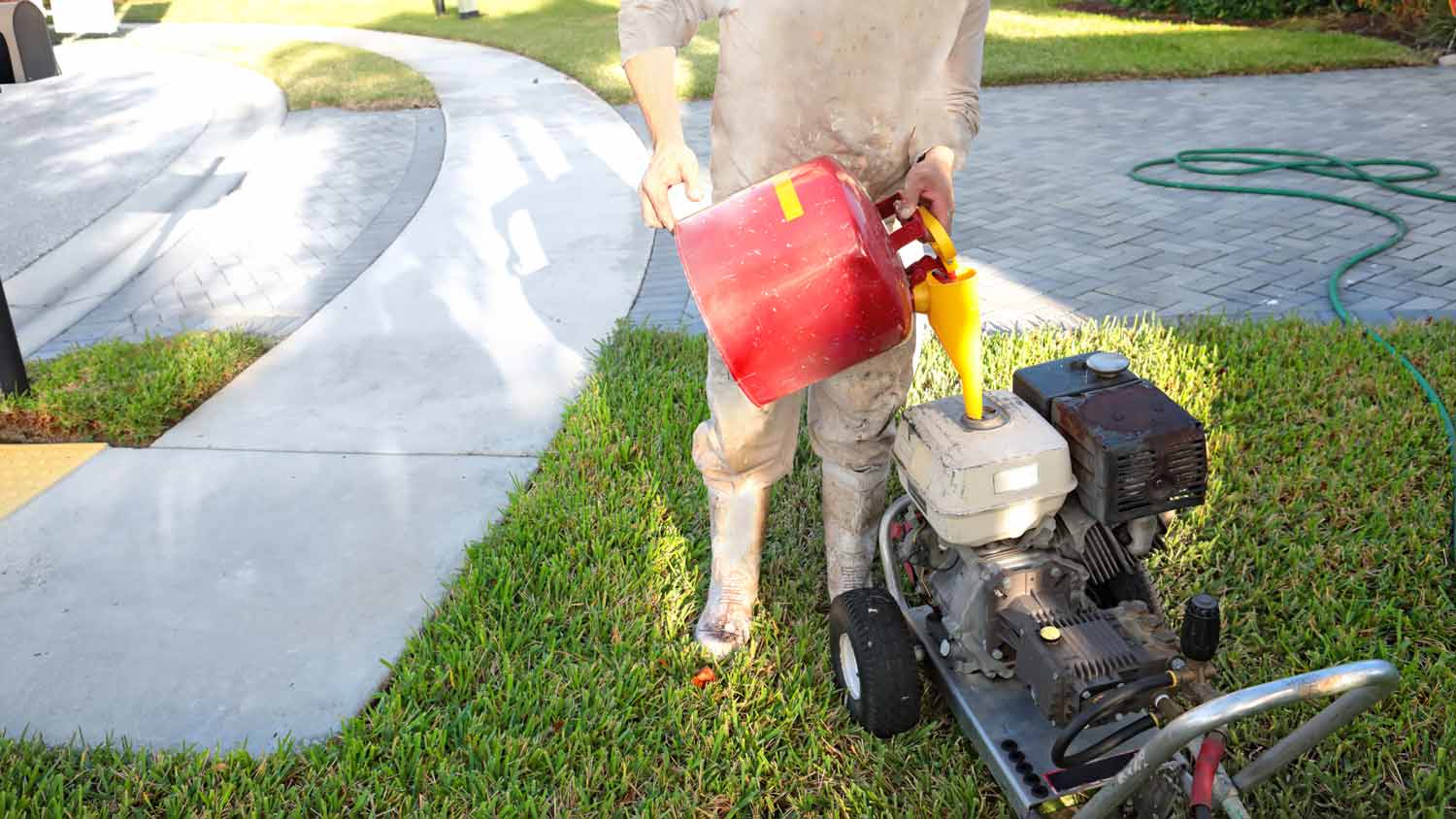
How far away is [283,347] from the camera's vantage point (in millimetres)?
4242

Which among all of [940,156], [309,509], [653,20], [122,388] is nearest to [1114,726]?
[940,156]

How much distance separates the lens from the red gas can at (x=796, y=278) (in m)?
1.89

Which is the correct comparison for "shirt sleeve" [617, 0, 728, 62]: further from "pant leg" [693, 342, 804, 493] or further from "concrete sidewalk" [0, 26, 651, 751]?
"concrete sidewalk" [0, 26, 651, 751]

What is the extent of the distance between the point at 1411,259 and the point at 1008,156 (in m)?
2.46

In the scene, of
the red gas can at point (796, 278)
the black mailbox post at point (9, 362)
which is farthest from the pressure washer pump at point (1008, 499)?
the black mailbox post at point (9, 362)

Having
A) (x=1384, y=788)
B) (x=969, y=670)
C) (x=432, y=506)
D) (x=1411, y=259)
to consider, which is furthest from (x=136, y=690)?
(x=1411, y=259)

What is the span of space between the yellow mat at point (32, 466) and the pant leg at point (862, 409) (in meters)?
2.21

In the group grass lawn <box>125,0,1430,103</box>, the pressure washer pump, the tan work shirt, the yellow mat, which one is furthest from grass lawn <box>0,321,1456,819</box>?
grass lawn <box>125,0,1430,103</box>

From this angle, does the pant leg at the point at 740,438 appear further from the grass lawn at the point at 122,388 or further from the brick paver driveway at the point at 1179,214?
the grass lawn at the point at 122,388

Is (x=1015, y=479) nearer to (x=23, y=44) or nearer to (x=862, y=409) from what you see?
(x=862, y=409)

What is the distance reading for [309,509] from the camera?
316cm

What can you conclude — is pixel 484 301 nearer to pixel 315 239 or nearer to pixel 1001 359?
pixel 315 239

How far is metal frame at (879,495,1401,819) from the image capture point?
1.46m

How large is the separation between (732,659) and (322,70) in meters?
9.22
